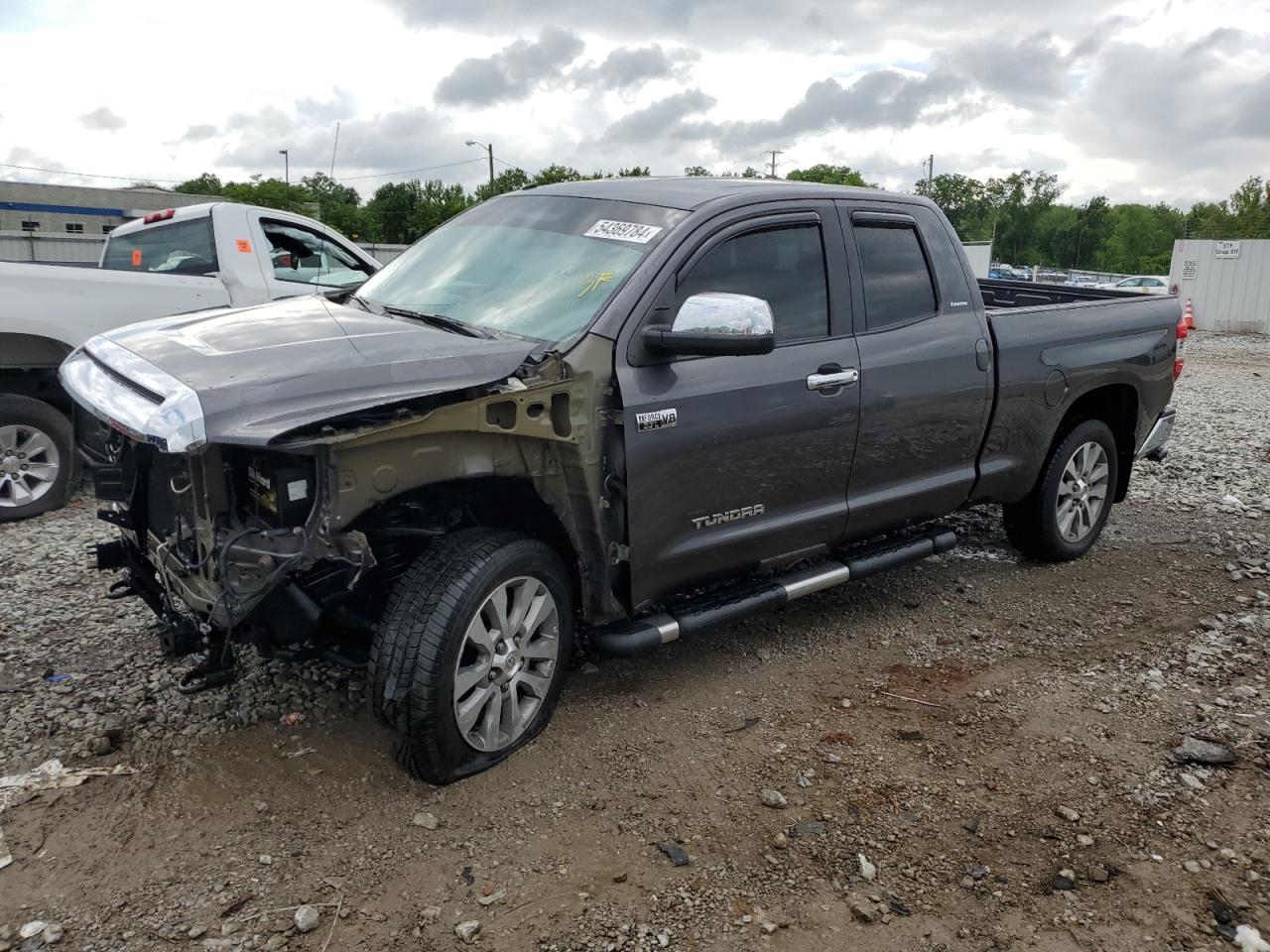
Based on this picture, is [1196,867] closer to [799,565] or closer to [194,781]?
[799,565]

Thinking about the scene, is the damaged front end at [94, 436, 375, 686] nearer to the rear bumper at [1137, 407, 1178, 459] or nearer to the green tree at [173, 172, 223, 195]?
the rear bumper at [1137, 407, 1178, 459]

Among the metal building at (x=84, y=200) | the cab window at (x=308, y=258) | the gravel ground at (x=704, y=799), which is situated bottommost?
the gravel ground at (x=704, y=799)

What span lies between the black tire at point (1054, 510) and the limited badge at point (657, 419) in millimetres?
2825

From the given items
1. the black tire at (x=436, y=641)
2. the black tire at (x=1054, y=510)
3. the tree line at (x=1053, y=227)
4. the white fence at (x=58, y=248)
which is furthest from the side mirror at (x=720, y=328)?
the tree line at (x=1053, y=227)

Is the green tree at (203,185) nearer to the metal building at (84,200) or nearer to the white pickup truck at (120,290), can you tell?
the metal building at (84,200)

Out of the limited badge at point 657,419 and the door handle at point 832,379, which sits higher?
the door handle at point 832,379

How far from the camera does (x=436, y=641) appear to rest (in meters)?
3.11

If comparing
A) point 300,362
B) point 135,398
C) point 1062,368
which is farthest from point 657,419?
point 1062,368

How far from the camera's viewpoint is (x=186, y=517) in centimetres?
317

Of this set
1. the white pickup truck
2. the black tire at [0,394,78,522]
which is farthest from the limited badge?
the black tire at [0,394,78,522]

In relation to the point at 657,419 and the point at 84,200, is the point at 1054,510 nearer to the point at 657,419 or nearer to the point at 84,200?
the point at 657,419

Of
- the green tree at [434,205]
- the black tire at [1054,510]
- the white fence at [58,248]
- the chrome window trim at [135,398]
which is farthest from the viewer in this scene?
the green tree at [434,205]

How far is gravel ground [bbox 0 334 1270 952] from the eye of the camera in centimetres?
280

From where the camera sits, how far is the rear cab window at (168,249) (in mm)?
7305
